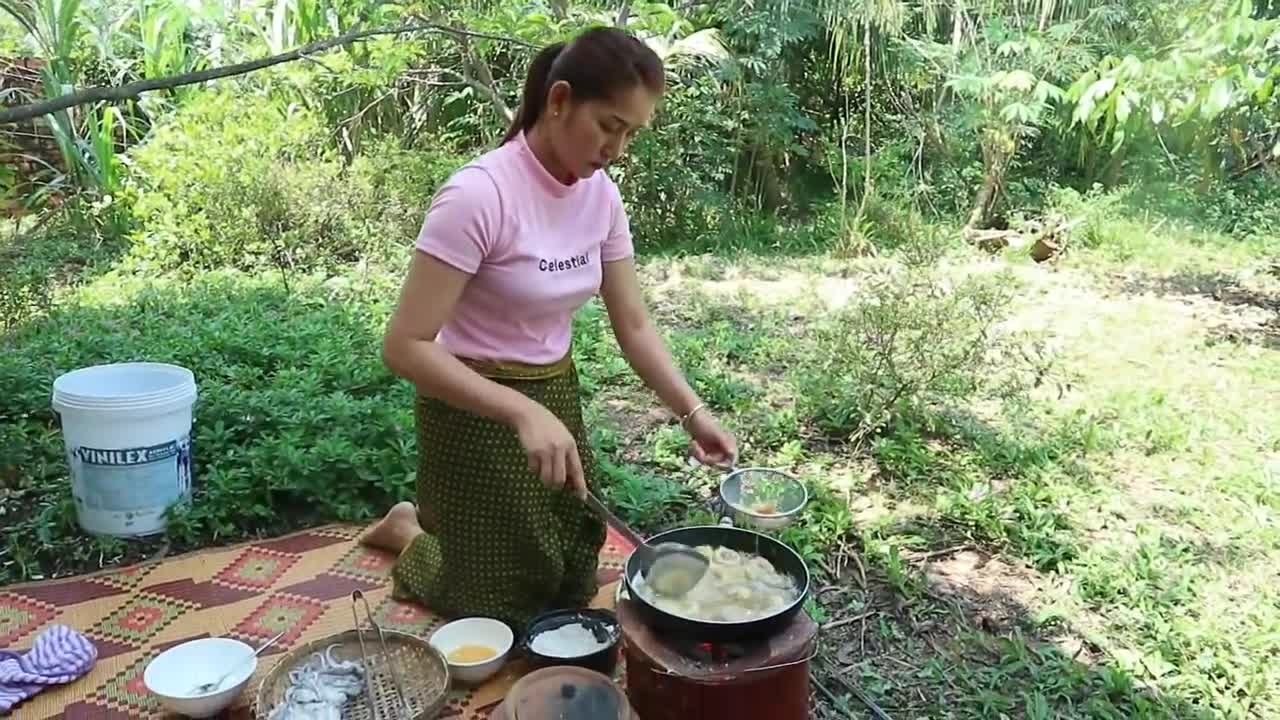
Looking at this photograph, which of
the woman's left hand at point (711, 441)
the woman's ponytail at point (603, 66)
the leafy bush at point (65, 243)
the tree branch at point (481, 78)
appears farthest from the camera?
the tree branch at point (481, 78)

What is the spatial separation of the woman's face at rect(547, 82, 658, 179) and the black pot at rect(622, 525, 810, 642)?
0.71 meters

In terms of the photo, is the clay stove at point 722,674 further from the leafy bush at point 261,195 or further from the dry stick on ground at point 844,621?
the leafy bush at point 261,195

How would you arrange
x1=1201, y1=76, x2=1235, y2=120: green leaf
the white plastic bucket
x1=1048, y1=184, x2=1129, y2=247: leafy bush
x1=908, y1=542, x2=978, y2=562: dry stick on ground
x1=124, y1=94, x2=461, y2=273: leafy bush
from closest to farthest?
1. the white plastic bucket
2. x1=908, y1=542, x2=978, y2=562: dry stick on ground
3. x1=1201, y1=76, x2=1235, y2=120: green leaf
4. x1=124, y1=94, x2=461, y2=273: leafy bush
5. x1=1048, y1=184, x2=1129, y2=247: leafy bush

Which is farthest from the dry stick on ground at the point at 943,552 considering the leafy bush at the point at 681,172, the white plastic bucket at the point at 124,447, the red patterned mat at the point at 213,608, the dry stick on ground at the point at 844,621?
the leafy bush at the point at 681,172

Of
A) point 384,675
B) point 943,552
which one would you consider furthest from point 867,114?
point 384,675

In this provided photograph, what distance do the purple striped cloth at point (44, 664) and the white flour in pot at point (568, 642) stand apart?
92 cm

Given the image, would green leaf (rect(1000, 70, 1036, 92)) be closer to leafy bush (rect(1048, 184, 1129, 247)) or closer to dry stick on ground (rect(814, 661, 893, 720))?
leafy bush (rect(1048, 184, 1129, 247))

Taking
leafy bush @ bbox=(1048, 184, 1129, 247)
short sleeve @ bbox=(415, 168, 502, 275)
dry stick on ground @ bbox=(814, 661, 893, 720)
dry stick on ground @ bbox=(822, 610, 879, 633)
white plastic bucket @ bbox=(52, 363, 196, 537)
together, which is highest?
short sleeve @ bbox=(415, 168, 502, 275)

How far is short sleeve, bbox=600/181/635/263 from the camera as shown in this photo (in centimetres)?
211

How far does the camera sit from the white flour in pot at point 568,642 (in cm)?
203

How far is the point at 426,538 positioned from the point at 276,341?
1.82m

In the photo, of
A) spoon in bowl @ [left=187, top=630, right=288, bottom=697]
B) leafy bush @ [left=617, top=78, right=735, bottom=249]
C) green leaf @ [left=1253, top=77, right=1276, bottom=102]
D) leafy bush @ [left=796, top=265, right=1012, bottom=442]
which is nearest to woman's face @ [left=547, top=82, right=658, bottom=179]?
spoon in bowl @ [left=187, top=630, right=288, bottom=697]

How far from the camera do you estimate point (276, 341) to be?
3828mm

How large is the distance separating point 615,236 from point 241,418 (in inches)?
59.9
